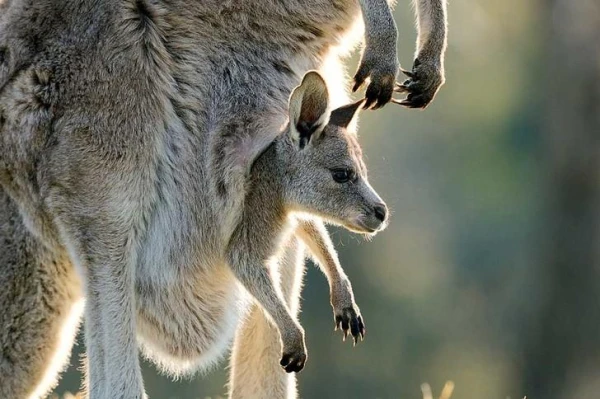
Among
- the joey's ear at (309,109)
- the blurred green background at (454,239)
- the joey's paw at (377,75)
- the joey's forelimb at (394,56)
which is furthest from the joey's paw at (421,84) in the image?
the blurred green background at (454,239)

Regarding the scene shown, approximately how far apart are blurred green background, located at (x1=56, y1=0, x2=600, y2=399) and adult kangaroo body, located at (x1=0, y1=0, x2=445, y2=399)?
430 inches

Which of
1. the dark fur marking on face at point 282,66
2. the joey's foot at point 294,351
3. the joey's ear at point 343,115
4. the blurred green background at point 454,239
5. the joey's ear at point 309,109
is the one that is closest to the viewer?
the joey's ear at point 309,109

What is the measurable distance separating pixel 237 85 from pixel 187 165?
369mm

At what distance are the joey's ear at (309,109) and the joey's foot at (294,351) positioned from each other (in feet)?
2.34

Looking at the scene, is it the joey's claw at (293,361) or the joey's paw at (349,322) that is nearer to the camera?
the joey's claw at (293,361)

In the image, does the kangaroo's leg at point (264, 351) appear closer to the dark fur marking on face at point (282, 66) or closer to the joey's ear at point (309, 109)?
the joey's ear at point (309, 109)

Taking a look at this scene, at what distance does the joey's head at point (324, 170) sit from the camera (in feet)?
17.1

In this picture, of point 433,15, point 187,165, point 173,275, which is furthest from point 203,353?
point 433,15

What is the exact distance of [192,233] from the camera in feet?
17.8

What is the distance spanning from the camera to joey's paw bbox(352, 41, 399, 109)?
5.19m

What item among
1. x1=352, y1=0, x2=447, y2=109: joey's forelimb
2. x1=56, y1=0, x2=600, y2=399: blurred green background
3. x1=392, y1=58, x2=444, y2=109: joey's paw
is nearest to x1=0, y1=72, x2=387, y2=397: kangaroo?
x1=352, y1=0, x2=447, y2=109: joey's forelimb

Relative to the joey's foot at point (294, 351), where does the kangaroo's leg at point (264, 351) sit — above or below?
below

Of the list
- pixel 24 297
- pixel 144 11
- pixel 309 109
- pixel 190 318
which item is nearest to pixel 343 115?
pixel 309 109

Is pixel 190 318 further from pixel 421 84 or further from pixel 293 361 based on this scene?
pixel 421 84
